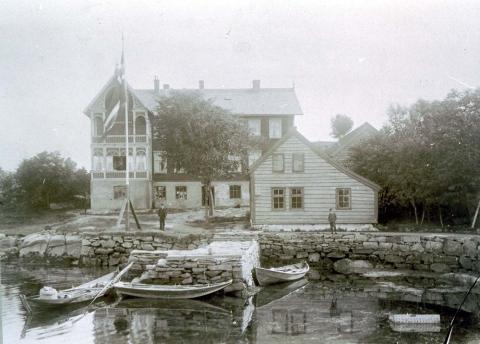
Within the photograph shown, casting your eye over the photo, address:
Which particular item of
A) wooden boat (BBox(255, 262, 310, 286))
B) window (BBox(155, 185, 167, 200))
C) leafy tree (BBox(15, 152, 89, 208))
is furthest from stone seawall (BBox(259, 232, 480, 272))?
leafy tree (BBox(15, 152, 89, 208))

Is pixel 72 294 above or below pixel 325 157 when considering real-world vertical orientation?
below

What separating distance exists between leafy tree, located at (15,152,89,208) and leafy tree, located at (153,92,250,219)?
9.10m

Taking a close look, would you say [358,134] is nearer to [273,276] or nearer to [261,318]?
[273,276]

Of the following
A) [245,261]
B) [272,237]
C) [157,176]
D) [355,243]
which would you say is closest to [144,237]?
[272,237]

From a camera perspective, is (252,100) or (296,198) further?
(252,100)

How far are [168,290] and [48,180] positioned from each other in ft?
76.4

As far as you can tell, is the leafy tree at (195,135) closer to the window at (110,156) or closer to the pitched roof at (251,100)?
the window at (110,156)

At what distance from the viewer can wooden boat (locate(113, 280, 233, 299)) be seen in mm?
16312

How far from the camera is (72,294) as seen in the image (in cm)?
1555

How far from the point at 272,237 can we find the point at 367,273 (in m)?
5.32

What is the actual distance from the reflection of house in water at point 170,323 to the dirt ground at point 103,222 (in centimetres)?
1027

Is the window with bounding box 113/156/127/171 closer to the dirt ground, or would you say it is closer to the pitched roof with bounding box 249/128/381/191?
the dirt ground

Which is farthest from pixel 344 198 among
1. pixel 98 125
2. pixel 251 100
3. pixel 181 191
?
pixel 98 125

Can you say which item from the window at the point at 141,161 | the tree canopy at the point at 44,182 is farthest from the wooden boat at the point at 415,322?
the tree canopy at the point at 44,182
